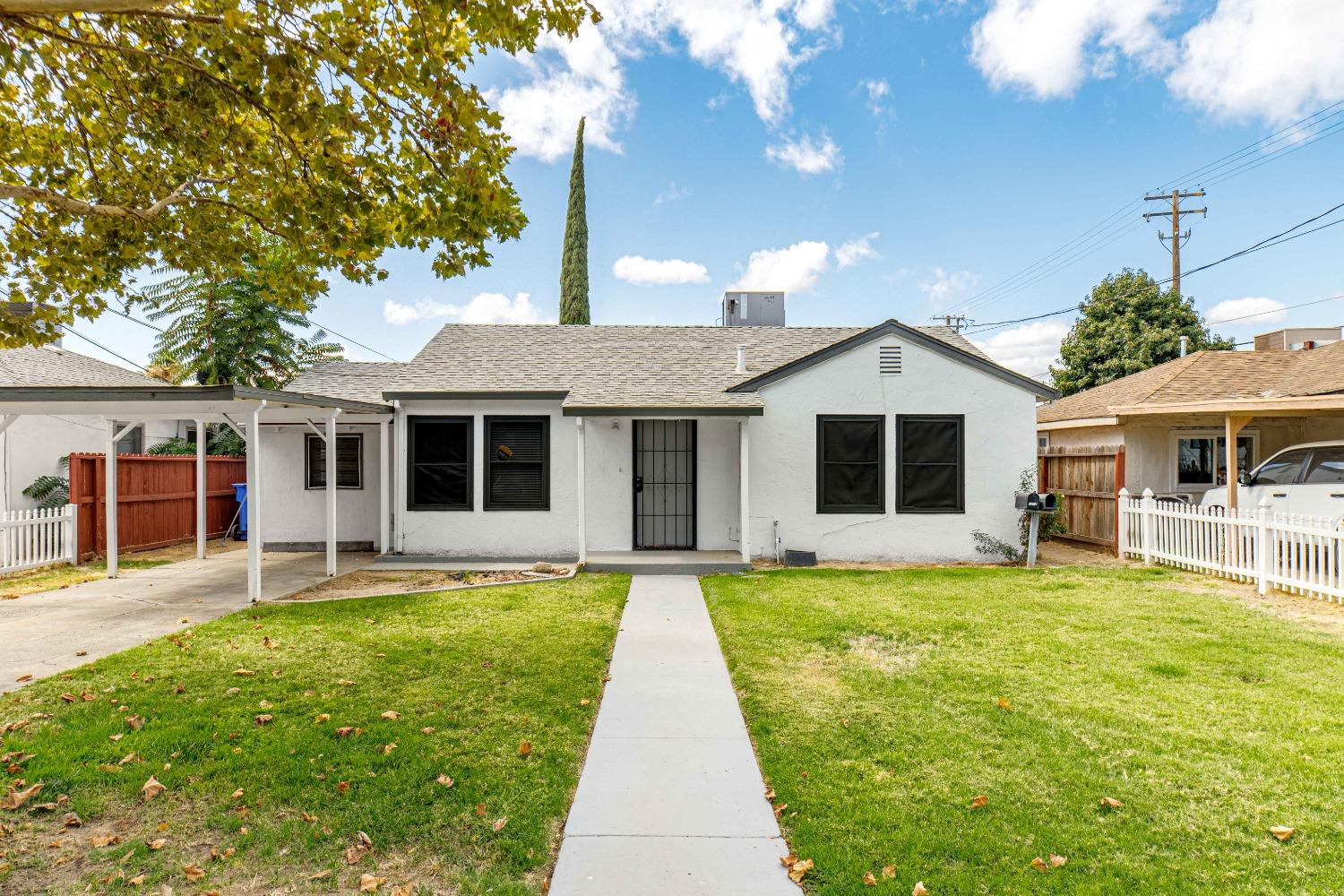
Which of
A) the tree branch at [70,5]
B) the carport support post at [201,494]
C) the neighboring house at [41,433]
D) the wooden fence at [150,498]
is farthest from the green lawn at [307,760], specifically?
the neighboring house at [41,433]

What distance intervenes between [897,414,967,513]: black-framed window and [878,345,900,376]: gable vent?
81 centimetres

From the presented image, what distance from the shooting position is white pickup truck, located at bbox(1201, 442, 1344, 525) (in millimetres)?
9742

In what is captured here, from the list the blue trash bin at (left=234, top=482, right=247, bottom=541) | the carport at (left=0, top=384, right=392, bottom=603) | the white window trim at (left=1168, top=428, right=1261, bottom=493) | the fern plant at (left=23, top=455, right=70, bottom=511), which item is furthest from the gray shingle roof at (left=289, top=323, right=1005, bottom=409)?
the fern plant at (left=23, top=455, right=70, bottom=511)

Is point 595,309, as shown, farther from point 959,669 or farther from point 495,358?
point 959,669

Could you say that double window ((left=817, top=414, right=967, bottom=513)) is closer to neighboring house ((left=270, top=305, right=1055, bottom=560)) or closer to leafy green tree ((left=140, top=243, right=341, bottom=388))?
neighboring house ((left=270, top=305, right=1055, bottom=560))

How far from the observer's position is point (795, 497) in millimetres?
11492

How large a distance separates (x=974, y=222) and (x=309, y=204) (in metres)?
20.6

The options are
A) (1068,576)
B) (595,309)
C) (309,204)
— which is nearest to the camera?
(309,204)

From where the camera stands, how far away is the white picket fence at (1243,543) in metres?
8.24

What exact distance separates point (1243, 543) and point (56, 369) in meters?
24.5

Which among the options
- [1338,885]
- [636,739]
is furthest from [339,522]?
[1338,885]

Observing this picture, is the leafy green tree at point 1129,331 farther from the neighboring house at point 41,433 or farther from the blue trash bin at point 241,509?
the neighboring house at point 41,433

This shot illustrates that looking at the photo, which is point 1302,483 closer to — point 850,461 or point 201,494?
point 850,461

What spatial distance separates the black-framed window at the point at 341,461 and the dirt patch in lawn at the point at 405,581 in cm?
281
